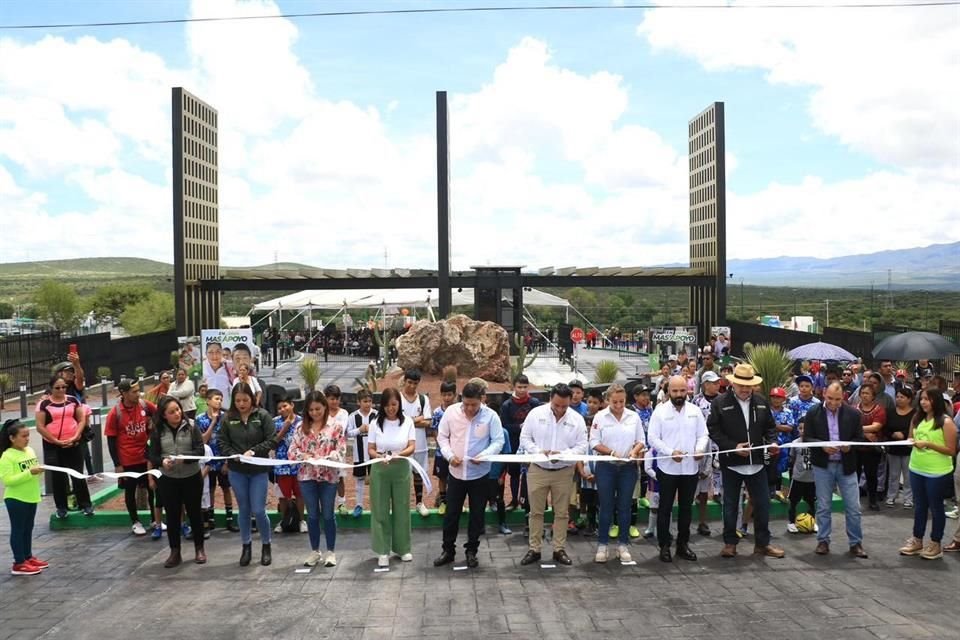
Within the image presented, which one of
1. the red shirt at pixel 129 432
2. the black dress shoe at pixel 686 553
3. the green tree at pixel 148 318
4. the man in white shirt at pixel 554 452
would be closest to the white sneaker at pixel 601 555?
the man in white shirt at pixel 554 452

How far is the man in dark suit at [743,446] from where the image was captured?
706 cm

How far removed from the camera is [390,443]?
22.9 feet

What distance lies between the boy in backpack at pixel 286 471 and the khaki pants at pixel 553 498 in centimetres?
207

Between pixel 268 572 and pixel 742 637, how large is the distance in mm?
3688

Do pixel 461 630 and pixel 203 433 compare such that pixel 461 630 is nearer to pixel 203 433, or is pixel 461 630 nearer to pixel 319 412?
pixel 319 412

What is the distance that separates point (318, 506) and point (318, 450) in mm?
507

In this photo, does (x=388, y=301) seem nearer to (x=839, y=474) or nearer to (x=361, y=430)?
(x=361, y=430)

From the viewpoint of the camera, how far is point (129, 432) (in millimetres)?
7809

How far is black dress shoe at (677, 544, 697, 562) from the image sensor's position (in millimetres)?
6988

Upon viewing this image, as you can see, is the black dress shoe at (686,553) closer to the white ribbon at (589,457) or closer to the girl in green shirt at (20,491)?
the white ribbon at (589,457)

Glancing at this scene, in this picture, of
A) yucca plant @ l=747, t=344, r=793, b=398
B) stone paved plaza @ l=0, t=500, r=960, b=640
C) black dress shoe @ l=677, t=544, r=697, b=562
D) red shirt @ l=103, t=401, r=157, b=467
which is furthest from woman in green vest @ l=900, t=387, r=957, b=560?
yucca plant @ l=747, t=344, r=793, b=398

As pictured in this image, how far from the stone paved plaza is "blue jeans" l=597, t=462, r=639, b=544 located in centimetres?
30

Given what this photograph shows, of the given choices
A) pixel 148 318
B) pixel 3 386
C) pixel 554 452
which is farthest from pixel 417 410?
pixel 148 318

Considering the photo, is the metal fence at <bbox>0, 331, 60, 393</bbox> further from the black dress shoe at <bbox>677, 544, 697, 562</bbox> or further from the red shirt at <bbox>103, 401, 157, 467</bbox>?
the black dress shoe at <bbox>677, 544, 697, 562</bbox>
